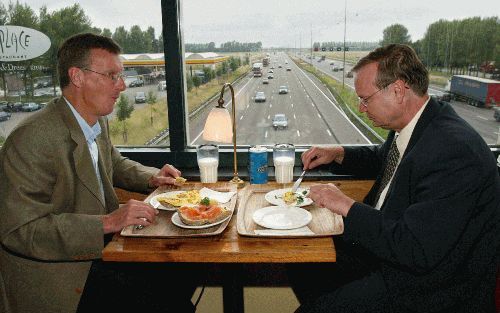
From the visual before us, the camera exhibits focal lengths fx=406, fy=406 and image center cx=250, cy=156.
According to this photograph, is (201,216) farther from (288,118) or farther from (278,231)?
(288,118)

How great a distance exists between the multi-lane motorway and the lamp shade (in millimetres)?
998

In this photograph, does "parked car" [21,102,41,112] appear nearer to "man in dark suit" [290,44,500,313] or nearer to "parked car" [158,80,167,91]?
"parked car" [158,80,167,91]

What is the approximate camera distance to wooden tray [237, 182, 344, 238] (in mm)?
1683

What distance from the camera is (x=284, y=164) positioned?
2.43 metres

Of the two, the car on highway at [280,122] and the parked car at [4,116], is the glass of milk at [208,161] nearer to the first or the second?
the car on highway at [280,122]

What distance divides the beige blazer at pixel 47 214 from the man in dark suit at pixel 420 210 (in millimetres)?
1034

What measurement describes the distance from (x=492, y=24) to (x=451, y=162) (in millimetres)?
2270

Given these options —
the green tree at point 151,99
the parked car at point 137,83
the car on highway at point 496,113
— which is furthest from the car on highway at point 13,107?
the car on highway at point 496,113

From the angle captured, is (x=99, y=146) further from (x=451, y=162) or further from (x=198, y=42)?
(x=451, y=162)

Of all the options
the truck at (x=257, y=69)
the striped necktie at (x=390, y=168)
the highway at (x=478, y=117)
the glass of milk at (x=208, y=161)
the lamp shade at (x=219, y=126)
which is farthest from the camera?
the truck at (x=257, y=69)

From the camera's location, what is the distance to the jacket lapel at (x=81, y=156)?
1.88 meters

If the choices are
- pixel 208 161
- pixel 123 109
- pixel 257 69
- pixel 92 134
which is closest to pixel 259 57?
pixel 257 69

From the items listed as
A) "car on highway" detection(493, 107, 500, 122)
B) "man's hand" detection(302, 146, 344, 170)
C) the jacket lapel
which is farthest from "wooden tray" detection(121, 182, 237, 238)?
"car on highway" detection(493, 107, 500, 122)

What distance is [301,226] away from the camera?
174 centimetres
